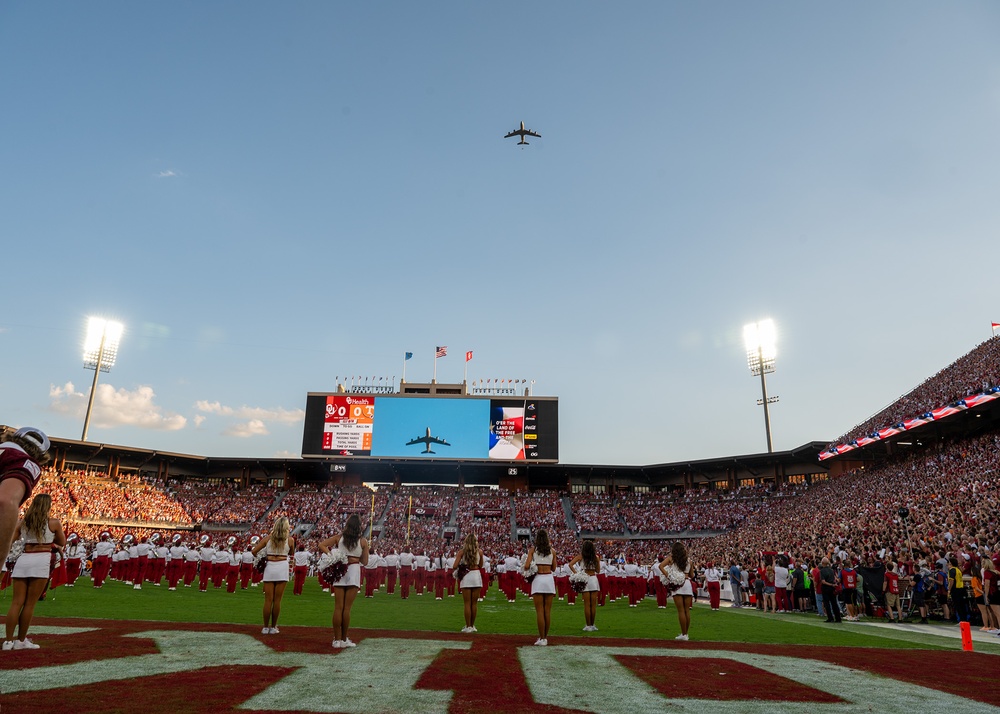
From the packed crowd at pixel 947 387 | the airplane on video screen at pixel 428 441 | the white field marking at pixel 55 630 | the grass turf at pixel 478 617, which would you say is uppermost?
the packed crowd at pixel 947 387

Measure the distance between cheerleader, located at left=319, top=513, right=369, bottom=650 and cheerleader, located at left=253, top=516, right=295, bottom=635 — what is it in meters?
0.85

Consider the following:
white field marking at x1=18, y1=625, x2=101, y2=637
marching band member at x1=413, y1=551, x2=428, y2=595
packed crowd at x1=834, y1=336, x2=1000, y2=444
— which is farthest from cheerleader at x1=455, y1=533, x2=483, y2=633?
packed crowd at x1=834, y1=336, x2=1000, y2=444

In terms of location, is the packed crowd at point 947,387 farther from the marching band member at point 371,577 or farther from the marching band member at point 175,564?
the marching band member at point 175,564

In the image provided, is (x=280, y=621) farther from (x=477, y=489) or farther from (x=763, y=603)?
(x=477, y=489)

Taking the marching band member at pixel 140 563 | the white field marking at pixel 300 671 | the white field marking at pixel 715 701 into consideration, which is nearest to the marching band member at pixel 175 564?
the marching band member at pixel 140 563

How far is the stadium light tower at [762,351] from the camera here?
199 feet

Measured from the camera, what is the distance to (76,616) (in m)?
12.7

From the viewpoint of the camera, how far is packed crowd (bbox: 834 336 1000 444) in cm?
3372

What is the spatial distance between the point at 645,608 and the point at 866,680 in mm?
13544

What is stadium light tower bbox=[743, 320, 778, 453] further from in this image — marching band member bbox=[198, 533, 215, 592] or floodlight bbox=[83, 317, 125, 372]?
floodlight bbox=[83, 317, 125, 372]

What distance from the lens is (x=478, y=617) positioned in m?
15.6

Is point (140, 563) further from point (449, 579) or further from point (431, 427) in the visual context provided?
point (431, 427)

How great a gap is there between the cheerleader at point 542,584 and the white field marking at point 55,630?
712 centimetres

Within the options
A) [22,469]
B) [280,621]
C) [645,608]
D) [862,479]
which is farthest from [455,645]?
[862,479]
